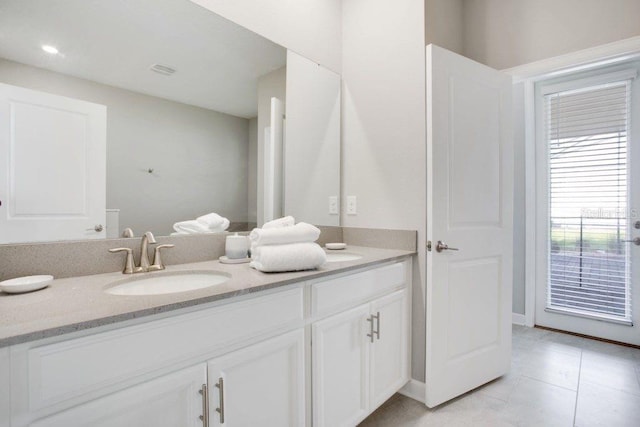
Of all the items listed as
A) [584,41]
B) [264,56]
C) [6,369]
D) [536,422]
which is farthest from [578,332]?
[6,369]

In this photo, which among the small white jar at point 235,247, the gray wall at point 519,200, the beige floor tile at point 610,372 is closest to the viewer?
the small white jar at point 235,247

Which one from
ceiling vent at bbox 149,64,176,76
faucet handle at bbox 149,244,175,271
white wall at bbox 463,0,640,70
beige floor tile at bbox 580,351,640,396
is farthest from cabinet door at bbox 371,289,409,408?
white wall at bbox 463,0,640,70

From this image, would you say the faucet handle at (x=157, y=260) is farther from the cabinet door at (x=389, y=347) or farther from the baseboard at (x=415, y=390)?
the baseboard at (x=415, y=390)

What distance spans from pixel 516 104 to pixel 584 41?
43.5 inches

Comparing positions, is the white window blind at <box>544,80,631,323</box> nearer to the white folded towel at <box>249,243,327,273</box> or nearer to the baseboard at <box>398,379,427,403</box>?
the baseboard at <box>398,379,427,403</box>

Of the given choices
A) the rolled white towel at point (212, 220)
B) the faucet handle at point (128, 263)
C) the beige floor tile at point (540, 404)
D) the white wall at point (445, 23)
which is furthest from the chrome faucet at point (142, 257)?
the beige floor tile at point (540, 404)

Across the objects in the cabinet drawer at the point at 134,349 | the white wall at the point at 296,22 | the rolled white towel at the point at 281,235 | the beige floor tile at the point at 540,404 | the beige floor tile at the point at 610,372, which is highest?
the white wall at the point at 296,22

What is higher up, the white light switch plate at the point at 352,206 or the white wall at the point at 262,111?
the white wall at the point at 262,111

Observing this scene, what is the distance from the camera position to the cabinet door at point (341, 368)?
4.21 feet

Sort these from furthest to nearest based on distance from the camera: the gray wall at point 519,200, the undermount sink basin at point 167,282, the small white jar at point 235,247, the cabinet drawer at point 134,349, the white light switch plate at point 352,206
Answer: the gray wall at point 519,200
the white light switch plate at point 352,206
the small white jar at point 235,247
the undermount sink basin at point 167,282
the cabinet drawer at point 134,349

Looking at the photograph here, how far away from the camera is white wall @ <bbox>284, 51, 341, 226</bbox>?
1.96m

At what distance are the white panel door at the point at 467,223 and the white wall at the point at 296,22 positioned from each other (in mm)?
711

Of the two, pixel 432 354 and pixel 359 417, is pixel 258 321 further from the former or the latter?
pixel 432 354

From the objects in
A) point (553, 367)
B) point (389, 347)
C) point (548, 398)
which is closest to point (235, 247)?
point (389, 347)
